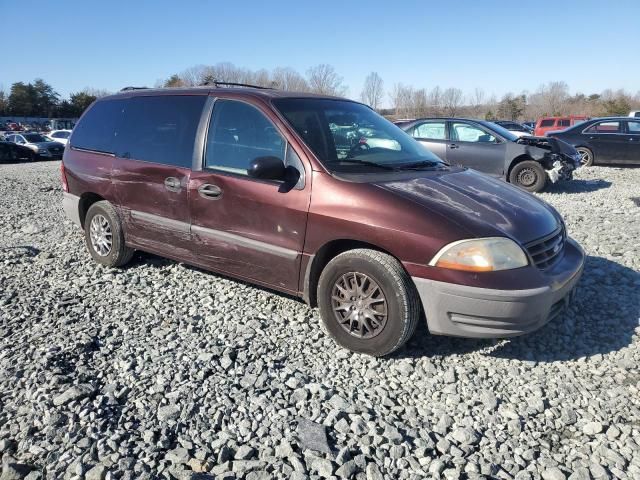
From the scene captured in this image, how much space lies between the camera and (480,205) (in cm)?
333

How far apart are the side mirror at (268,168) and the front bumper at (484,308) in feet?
4.04

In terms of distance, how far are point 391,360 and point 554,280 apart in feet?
3.89

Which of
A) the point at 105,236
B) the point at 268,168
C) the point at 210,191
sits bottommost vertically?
the point at 105,236

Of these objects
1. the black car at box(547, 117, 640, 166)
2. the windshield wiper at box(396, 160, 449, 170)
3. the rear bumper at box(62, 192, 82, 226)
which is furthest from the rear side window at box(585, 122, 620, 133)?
the rear bumper at box(62, 192, 82, 226)

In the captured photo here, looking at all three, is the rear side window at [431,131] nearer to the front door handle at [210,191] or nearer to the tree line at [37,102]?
the front door handle at [210,191]

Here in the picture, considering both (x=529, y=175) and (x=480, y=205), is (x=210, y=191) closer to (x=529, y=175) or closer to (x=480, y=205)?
(x=480, y=205)

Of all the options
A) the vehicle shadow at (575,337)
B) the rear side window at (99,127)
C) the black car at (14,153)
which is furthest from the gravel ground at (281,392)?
the black car at (14,153)

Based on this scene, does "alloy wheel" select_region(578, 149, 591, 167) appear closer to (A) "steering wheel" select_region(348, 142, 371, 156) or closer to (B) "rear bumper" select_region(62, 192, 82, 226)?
(A) "steering wheel" select_region(348, 142, 371, 156)

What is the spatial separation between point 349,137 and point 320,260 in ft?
3.68

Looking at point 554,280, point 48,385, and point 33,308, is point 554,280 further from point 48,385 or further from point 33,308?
point 33,308

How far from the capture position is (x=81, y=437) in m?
2.48

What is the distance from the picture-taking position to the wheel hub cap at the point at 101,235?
5039mm

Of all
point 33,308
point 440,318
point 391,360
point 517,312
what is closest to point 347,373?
point 391,360

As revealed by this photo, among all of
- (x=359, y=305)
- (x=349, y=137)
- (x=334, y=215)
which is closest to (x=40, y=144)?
(x=349, y=137)
